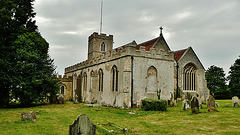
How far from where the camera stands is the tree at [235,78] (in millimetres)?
35622

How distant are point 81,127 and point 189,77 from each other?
21.6 metres

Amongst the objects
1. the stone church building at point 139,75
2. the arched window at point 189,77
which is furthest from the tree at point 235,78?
the arched window at point 189,77

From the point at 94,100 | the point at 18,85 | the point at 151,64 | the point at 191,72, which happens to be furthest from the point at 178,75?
the point at 18,85

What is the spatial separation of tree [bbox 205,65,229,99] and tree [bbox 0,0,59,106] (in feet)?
116

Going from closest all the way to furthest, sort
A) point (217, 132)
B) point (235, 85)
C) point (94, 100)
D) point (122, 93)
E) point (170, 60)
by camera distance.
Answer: point (217, 132)
point (122, 93)
point (170, 60)
point (94, 100)
point (235, 85)

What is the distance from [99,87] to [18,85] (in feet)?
30.4

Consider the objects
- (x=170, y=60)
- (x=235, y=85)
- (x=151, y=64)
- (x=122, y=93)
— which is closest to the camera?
(x=122, y=93)

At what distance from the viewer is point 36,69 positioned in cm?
2036

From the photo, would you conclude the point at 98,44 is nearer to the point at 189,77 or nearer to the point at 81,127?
the point at 189,77

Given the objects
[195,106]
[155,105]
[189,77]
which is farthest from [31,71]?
[189,77]

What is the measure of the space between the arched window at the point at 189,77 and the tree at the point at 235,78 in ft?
52.9

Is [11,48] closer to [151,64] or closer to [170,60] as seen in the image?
[151,64]

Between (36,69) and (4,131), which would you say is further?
(36,69)

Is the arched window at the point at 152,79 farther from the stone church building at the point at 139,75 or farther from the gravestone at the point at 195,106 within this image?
the gravestone at the point at 195,106
